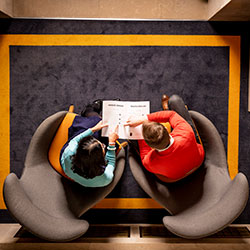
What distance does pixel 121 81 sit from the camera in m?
2.67

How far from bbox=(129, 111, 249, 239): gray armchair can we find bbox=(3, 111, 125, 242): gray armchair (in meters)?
0.35

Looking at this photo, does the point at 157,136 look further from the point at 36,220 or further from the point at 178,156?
the point at 36,220

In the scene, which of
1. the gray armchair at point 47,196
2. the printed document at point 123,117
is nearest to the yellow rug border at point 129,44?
the gray armchair at point 47,196

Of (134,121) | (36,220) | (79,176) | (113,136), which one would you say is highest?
(134,121)

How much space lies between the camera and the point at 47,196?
1970mm

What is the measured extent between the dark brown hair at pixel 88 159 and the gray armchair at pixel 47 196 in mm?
319

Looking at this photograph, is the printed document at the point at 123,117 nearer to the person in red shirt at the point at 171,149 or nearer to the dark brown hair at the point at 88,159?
the person in red shirt at the point at 171,149

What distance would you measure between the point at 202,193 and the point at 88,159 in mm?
1027

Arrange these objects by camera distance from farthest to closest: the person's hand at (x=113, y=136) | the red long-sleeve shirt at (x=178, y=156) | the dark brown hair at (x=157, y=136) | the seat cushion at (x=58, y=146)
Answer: the seat cushion at (x=58, y=146) → the person's hand at (x=113, y=136) → the red long-sleeve shirt at (x=178, y=156) → the dark brown hair at (x=157, y=136)

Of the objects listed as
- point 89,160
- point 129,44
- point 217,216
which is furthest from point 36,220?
point 129,44

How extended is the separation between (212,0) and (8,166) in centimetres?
291

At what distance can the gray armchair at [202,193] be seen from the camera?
1.64 meters

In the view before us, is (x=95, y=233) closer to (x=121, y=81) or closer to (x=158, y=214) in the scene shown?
(x=158, y=214)

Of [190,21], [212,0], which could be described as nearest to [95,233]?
[190,21]
